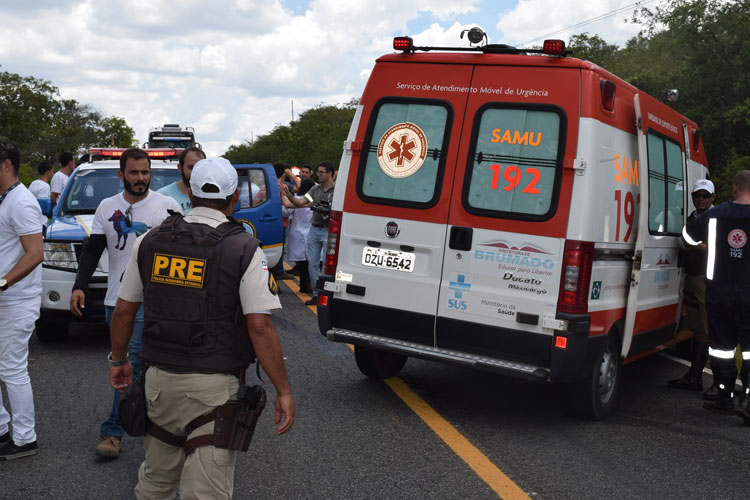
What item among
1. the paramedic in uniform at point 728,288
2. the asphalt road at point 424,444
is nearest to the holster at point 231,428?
the asphalt road at point 424,444

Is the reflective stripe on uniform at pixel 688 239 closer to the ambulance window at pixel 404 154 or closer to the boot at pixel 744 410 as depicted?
the boot at pixel 744 410

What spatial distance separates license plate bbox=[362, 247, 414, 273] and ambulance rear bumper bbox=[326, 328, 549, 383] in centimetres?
52

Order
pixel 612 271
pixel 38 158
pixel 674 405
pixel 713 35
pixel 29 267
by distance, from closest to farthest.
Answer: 1. pixel 29 267
2. pixel 612 271
3. pixel 674 405
4. pixel 713 35
5. pixel 38 158

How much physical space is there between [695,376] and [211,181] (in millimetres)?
5614

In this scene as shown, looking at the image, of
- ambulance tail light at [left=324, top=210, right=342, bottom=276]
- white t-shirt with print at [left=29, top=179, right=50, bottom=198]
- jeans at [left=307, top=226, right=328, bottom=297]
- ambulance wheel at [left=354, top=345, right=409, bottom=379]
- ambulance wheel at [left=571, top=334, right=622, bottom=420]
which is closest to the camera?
ambulance wheel at [left=571, top=334, right=622, bottom=420]

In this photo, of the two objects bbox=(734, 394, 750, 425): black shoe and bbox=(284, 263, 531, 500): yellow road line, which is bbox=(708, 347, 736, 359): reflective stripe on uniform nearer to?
bbox=(734, 394, 750, 425): black shoe

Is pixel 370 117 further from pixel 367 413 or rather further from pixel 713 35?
pixel 713 35

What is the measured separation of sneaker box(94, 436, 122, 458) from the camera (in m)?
5.09

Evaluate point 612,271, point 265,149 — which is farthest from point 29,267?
point 265,149

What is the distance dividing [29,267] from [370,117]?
2.63 meters

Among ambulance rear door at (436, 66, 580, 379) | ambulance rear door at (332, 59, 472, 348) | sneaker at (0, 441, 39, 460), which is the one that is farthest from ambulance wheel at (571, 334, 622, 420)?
sneaker at (0, 441, 39, 460)

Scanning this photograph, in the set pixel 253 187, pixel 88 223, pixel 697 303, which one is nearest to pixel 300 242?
pixel 253 187

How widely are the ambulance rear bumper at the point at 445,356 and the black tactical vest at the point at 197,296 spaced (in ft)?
8.92

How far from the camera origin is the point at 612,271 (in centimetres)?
600
